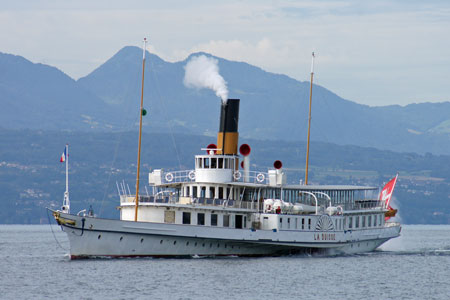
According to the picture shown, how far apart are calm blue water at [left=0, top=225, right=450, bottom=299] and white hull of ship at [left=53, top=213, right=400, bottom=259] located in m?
0.78

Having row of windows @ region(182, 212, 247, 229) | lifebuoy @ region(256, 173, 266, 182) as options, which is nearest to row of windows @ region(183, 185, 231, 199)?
row of windows @ region(182, 212, 247, 229)

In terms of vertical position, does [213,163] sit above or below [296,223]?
above

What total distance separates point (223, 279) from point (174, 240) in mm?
7201

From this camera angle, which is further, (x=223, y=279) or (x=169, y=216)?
(x=169, y=216)

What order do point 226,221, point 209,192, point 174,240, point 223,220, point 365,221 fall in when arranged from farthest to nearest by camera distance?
1. point 365,221
2. point 209,192
3. point 226,221
4. point 223,220
5. point 174,240

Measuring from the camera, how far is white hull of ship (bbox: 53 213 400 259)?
58781 millimetres

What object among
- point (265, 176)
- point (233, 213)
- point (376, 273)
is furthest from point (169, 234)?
point (376, 273)

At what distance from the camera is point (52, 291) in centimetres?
5019

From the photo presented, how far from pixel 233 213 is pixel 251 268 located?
577 centimetres

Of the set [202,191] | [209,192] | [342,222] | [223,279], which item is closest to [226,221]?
[209,192]

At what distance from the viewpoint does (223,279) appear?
54500mm

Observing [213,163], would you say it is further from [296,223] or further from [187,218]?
[296,223]

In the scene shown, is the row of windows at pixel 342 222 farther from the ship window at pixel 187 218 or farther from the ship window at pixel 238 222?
the ship window at pixel 187 218

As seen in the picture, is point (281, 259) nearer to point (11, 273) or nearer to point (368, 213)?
point (368, 213)
